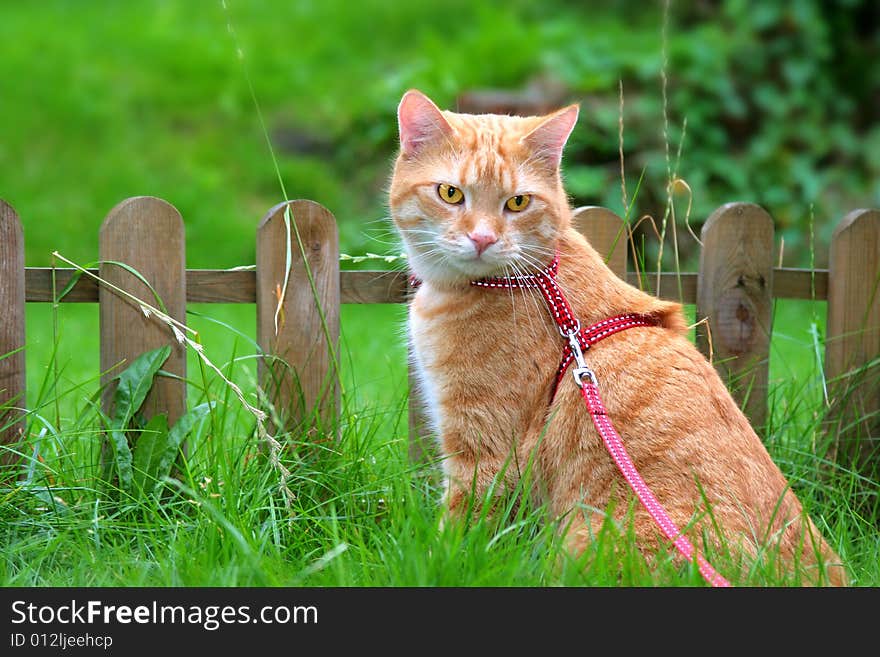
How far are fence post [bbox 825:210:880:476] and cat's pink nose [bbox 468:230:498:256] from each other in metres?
1.57

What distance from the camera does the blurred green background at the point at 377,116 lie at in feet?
24.1

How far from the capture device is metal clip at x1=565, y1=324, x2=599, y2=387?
94.7 inches

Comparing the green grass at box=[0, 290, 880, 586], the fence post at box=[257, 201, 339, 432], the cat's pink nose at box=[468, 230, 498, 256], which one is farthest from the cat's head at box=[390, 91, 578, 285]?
the green grass at box=[0, 290, 880, 586]

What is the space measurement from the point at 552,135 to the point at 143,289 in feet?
4.27

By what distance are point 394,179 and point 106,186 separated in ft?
18.2

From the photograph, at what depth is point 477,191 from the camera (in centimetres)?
257

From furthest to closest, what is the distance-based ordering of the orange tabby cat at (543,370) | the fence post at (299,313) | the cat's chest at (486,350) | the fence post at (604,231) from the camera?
the fence post at (604,231)
the fence post at (299,313)
the cat's chest at (486,350)
the orange tabby cat at (543,370)

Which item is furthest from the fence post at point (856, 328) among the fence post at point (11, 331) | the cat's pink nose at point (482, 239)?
the fence post at point (11, 331)

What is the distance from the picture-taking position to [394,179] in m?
2.77

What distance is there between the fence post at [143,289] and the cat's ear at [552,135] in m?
1.08

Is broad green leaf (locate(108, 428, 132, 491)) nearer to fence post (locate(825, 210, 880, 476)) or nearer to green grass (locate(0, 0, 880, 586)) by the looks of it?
green grass (locate(0, 0, 880, 586))

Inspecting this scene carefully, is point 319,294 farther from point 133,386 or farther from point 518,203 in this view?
point 518,203

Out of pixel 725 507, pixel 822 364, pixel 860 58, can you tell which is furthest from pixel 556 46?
pixel 725 507

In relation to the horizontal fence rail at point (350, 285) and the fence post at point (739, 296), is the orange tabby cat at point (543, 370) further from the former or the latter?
the fence post at point (739, 296)
